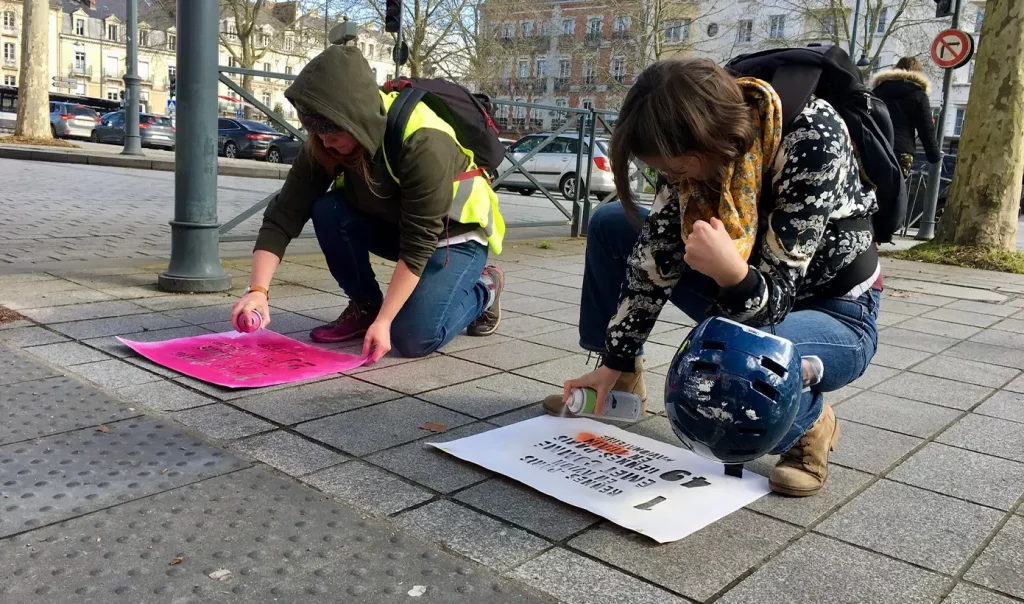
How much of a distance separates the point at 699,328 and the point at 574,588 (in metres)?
0.67

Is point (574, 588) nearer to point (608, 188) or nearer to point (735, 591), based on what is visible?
point (735, 591)

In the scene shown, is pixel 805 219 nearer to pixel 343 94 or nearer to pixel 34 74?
pixel 343 94

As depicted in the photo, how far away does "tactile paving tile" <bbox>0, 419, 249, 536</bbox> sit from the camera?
2.00 m

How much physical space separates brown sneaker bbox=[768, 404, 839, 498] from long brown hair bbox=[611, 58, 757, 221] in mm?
846

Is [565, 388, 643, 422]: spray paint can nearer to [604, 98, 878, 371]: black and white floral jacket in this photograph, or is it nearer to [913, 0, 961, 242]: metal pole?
[604, 98, 878, 371]: black and white floral jacket

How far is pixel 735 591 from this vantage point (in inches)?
70.5

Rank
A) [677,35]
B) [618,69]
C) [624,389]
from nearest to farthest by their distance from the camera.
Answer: [624,389] < [677,35] < [618,69]

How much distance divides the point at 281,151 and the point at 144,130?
6.05m

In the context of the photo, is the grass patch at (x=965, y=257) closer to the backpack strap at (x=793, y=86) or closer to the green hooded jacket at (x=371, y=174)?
the green hooded jacket at (x=371, y=174)

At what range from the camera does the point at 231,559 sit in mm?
1804

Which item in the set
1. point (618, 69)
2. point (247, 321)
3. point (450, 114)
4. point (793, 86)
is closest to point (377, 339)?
point (247, 321)

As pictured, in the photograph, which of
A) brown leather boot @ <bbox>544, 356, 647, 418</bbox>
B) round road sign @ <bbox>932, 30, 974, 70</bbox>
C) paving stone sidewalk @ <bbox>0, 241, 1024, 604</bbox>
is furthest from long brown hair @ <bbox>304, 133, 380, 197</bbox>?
round road sign @ <bbox>932, 30, 974, 70</bbox>

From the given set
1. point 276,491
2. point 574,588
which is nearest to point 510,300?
point 276,491

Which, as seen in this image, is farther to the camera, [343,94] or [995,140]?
[995,140]
